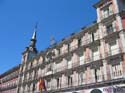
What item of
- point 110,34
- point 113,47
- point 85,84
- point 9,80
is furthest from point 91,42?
point 9,80

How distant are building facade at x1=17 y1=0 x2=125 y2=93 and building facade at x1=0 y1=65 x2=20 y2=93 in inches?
481

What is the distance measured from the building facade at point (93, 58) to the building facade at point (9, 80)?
40.1 ft

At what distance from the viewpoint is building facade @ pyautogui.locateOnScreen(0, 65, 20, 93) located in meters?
48.8

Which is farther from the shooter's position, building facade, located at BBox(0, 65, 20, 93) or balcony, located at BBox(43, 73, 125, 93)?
building facade, located at BBox(0, 65, 20, 93)

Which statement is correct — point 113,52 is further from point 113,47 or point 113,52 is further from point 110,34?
point 110,34

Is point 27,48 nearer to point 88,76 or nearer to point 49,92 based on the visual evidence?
point 49,92

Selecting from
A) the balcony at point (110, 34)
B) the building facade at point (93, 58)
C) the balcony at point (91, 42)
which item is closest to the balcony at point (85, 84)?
the building facade at point (93, 58)

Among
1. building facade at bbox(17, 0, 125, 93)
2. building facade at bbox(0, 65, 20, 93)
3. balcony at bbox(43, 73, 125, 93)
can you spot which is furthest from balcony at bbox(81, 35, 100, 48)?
building facade at bbox(0, 65, 20, 93)

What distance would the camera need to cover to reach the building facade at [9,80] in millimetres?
48763

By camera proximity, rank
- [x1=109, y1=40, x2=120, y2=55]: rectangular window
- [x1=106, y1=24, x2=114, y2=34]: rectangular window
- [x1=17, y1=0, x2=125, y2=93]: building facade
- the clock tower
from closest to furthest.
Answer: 1. [x1=17, y1=0, x2=125, y2=93]: building facade
2. [x1=109, y1=40, x2=120, y2=55]: rectangular window
3. [x1=106, y1=24, x2=114, y2=34]: rectangular window
4. the clock tower

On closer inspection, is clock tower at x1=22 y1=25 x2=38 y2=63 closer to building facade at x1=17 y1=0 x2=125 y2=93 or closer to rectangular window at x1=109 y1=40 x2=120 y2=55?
building facade at x1=17 y1=0 x2=125 y2=93

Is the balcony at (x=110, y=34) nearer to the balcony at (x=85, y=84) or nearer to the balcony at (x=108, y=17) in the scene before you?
the balcony at (x=108, y=17)

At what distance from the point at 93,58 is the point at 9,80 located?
35.3 m

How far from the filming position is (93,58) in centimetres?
2761
